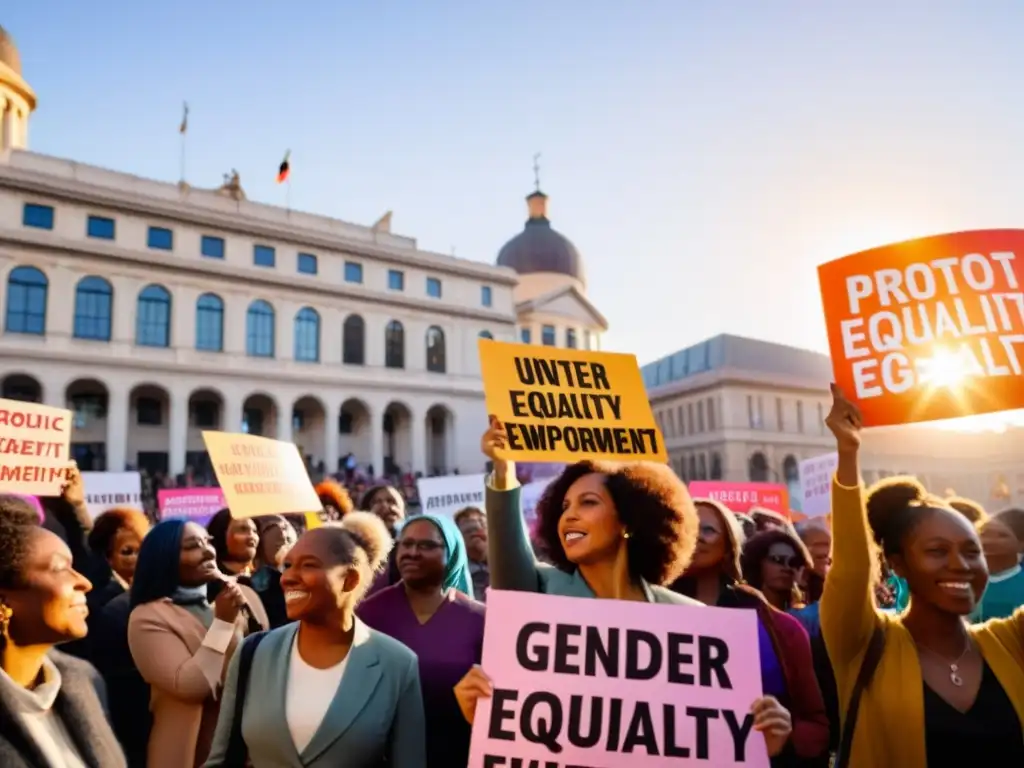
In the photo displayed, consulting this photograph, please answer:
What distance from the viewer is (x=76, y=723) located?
2387mm

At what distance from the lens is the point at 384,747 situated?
9.21 feet

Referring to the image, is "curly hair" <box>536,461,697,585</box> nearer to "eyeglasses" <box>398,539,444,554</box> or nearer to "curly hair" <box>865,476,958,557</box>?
"curly hair" <box>865,476,958,557</box>

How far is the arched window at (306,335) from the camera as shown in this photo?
38094mm

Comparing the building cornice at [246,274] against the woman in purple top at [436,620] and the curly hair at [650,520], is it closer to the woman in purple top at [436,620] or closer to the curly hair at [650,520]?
the woman in purple top at [436,620]

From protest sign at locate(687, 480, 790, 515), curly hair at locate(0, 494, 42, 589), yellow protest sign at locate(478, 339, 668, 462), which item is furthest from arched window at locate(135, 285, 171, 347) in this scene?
curly hair at locate(0, 494, 42, 589)

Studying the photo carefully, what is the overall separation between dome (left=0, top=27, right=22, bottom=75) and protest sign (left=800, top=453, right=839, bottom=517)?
39.7m

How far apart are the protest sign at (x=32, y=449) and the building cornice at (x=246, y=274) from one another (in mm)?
29589

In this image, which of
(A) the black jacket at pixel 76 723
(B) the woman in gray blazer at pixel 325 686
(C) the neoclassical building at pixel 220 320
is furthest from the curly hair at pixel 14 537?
(C) the neoclassical building at pixel 220 320

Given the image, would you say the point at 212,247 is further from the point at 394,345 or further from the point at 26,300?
the point at 394,345

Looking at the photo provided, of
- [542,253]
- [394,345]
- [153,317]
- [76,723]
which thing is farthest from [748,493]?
[542,253]

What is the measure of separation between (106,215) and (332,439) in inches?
539

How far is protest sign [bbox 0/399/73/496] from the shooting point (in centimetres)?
557

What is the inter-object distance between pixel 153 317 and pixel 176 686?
3402cm

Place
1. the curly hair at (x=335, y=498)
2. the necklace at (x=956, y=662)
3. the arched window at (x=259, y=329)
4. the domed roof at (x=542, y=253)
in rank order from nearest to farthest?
the necklace at (x=956, y=662), the curly hair at (x=335, y=498), the arched window at (x=259, y=329), the domed roof at (x=542, y=253)
